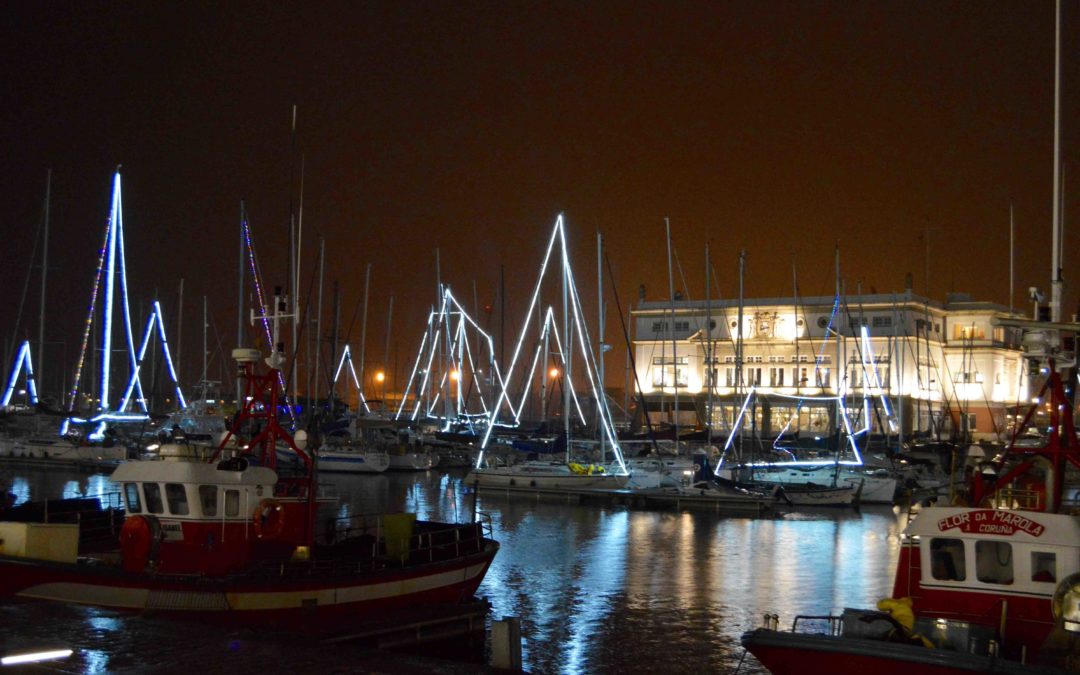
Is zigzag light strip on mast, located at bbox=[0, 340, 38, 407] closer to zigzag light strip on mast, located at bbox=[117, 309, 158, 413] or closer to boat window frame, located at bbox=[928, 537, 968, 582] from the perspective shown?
zigzag light strip on mast, located at bbox=[117, 309, 158, 413]

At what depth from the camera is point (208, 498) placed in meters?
21.7

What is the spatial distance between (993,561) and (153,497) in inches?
549

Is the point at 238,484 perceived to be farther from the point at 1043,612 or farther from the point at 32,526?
the point at 1043,612

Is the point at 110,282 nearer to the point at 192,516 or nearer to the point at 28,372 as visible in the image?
the point at 28,372

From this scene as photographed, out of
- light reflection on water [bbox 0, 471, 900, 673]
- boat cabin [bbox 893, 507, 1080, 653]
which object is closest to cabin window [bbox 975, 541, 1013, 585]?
boat cabin [bbox 893, 507, 1080, 653]

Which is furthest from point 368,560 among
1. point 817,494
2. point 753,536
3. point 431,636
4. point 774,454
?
point 774,454

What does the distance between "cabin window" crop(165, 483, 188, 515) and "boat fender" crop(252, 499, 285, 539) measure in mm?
1253

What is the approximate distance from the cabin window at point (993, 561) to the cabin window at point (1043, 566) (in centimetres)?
33

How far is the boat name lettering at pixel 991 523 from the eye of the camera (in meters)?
17.0

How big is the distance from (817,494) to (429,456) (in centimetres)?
3047

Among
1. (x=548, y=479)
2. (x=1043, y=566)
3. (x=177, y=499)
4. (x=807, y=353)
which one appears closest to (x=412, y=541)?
(x=177, y=499)

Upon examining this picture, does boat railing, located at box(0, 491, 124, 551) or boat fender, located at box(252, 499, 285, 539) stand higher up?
boat fender, located at box(252, 499, 285, 539)

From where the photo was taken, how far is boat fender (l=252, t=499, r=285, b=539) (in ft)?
72.5

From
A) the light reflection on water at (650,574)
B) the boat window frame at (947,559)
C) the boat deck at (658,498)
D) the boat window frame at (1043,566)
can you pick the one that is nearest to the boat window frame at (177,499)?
the light reflection on water at (650,574)
